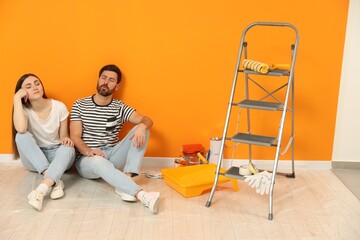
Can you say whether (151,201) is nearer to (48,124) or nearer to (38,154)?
(38,154)

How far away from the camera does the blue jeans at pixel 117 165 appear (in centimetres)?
288


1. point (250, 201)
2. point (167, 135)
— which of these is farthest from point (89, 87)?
point (250, 201)

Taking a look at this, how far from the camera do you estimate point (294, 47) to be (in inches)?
112

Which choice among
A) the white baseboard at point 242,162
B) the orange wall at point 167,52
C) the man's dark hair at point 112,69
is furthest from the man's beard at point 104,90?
the white baseboard at point 242,162

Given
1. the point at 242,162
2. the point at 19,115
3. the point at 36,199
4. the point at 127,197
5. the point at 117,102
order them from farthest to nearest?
the point at 242,162
the point at 117,102
the point at 19,115
the point at 127,197
the point at 36,199

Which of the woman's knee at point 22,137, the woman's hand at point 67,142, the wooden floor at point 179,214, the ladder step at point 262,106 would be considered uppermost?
the ladder step at point 262,106

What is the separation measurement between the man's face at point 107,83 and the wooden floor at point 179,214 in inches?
23.5

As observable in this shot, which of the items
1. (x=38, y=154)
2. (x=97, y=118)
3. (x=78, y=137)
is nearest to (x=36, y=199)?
(x=38, y=154)

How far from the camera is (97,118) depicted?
325 centimetres

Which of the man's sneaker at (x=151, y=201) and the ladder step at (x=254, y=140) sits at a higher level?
the ladder step at (x=254, y=140)

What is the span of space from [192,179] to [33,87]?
1.17 meters

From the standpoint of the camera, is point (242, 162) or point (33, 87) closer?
point (33, 87)

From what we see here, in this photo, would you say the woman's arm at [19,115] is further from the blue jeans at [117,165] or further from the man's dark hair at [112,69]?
the man's dark hair at [112,69]

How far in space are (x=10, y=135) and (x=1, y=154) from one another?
0.52ft
